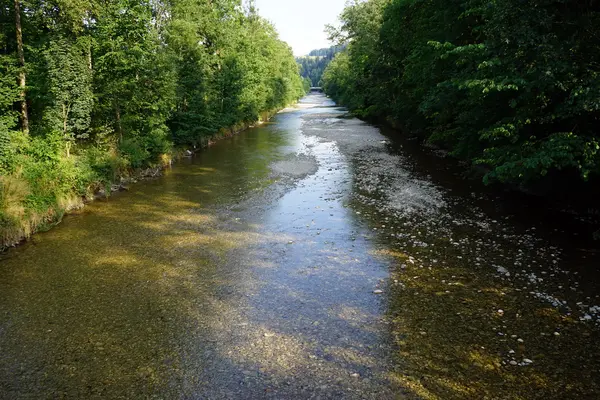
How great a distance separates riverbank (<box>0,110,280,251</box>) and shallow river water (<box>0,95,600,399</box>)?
71 centimetres

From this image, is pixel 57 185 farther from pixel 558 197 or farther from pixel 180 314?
pixel 558 197

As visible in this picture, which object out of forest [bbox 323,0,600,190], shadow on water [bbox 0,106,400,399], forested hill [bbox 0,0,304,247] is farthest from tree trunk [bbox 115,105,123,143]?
forest [bbox 323,0,600,190]

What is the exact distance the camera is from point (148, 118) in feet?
86.4

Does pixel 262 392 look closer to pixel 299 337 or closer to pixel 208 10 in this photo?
pixel 299 337

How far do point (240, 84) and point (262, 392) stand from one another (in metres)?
41.1

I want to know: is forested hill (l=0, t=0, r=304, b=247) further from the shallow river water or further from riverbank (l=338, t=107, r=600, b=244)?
riverbank (l=338, t=107, r=600, b=244)

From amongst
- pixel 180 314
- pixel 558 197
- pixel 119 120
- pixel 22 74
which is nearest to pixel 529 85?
pixel 558 197

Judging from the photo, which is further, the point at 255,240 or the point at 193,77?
the point at 193,77

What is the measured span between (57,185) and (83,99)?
18.4 ft

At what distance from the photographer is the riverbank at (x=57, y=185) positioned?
47.6ft

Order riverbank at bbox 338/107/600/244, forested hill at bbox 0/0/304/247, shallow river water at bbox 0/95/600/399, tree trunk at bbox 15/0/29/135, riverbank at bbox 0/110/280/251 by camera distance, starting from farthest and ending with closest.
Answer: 1. tree trunk at bbox 15/0/29/135
2. forested hill at bbox 0/0/304/247
3. riverbank at bbox 338/107/600/244
4. riverbank at bbox 0/110/280/251
5. shallow river water at bbox 0/95/600/399

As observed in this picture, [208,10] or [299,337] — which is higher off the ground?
[208,10]

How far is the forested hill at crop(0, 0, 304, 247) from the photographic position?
1650 centimetres

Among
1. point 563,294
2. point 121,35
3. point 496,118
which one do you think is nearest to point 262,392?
point 563,294
